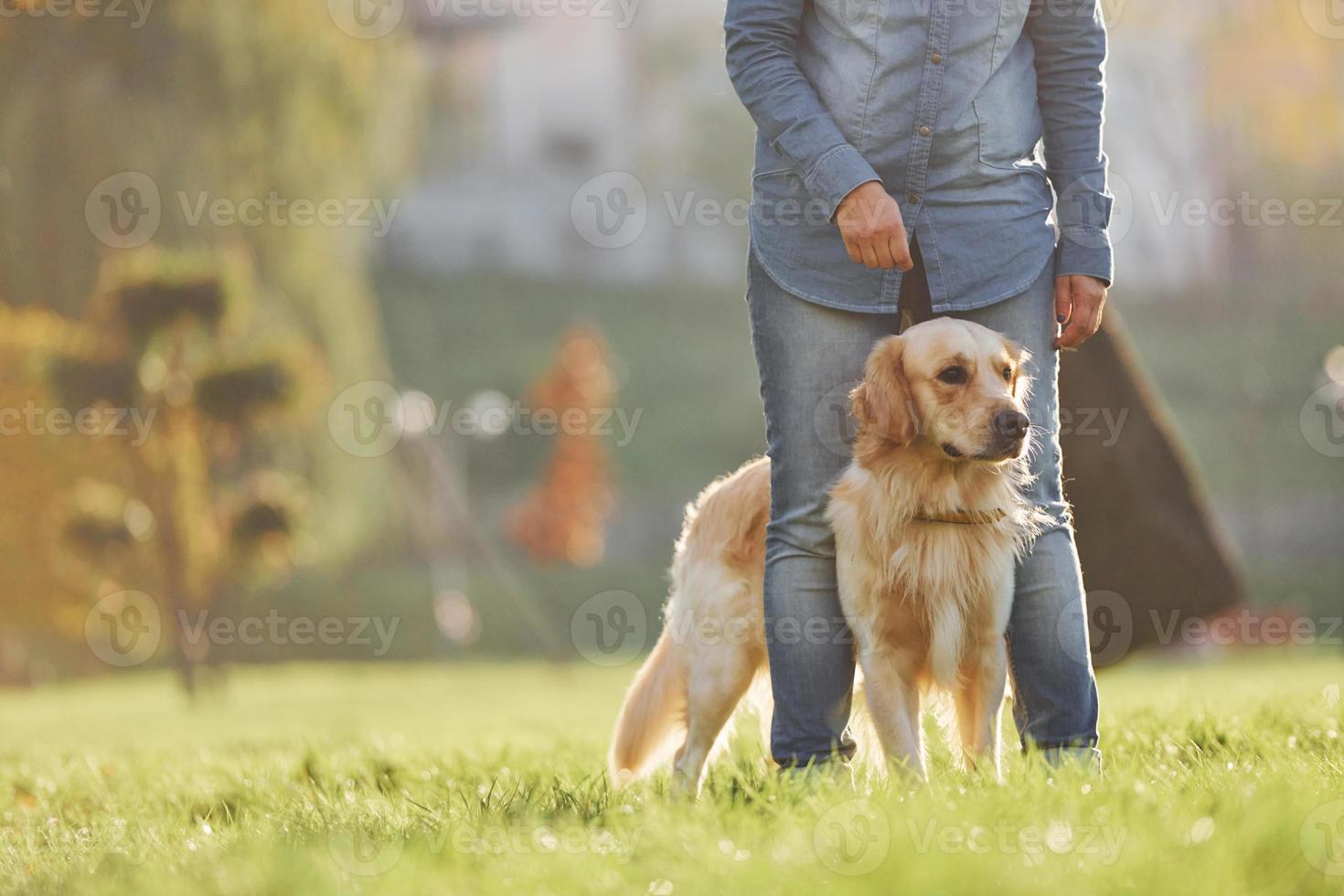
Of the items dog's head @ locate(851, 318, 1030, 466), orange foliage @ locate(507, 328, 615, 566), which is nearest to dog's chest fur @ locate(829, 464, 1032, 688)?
dog's head @ locate(851, 318, 1030, 466)

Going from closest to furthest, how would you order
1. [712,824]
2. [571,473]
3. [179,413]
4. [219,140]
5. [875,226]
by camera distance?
[712,824]
[875,226]
[219,140]
[179,413]
[571,473]

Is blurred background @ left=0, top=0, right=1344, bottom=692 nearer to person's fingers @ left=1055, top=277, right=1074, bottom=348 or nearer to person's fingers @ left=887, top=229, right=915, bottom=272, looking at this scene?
person's fingers @ left=1055, top=277, right=1074, bottom=348

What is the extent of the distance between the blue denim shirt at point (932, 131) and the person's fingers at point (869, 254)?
0.10 meters

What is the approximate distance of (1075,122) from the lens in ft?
9.43

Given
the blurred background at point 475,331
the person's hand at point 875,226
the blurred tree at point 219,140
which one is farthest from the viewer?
the blurred background at point 475,331

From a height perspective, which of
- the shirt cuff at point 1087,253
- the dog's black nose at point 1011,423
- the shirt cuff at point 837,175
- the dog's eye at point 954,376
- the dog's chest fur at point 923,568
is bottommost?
the dog's chest fur at point 923,568

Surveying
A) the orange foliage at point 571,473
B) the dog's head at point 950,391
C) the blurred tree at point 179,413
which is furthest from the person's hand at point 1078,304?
the orange foliage at point 571,473

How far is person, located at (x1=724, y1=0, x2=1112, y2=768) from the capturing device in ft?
8.95

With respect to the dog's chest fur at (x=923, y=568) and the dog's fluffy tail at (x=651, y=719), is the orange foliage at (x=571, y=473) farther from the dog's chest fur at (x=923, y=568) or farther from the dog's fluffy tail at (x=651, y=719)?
the dog's chest fur at (x=923, y=568)

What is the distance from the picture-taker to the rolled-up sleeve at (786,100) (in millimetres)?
2633

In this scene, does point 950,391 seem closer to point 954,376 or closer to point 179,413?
point 954,376

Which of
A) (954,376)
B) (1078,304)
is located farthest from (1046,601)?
(1078,304)

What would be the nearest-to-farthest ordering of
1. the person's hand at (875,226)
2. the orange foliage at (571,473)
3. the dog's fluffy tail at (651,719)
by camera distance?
1. the person's hand at (875,226)
2. the dog's fluffy tail at (651,719)
3. the orange foliage at (571,473)

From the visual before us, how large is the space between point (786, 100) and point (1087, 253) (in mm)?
712
